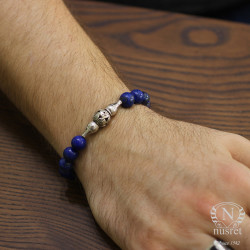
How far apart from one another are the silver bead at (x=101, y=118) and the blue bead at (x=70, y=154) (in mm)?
58

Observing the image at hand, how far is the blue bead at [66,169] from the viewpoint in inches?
22.7

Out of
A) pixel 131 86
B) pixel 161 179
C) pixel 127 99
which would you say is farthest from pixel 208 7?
pixel 161 179

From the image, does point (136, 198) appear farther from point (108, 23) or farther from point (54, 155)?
point (108, 23)

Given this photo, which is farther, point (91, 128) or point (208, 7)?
point (208, 7)

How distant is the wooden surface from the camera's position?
562mm

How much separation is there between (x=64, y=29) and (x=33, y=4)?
7 cm

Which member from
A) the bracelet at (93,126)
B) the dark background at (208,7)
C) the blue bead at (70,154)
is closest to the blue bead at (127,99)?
the bracelet at (93,126)

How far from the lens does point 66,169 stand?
0.58 m

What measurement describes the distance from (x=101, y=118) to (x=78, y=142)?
50 millimetres

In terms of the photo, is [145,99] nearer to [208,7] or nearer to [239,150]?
[239,150]

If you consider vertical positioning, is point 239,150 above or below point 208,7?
below

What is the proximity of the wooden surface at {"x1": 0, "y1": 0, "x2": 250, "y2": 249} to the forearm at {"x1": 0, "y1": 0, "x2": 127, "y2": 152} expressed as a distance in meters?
0.06
